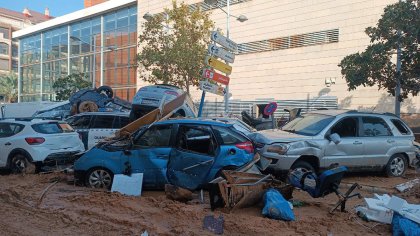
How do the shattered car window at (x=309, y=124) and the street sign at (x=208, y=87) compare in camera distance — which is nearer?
the shattered car window at (x=309, y=124)

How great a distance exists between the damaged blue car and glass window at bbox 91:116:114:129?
16.2ft

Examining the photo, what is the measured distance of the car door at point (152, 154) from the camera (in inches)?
298

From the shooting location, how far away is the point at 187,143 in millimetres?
7547

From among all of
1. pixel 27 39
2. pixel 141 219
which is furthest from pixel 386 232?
pixel 27 39

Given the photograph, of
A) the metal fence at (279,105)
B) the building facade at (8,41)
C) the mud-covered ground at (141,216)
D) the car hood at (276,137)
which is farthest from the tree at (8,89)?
the car hood at (276,137)

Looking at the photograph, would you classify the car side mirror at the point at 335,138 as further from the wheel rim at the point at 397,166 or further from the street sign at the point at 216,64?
the street sign at the point at 216,64

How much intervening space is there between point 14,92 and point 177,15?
51692mm

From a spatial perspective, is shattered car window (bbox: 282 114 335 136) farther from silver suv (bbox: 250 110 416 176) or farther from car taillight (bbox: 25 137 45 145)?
car taillight (bbox: 25 137 45 145)

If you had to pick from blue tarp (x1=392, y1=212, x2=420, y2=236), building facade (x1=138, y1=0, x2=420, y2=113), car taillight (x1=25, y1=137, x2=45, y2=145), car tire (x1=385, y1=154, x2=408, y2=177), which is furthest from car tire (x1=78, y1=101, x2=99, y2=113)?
building facade (x1=138, y1=0, x2=420, y2=113)

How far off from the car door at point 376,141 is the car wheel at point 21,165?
25.5ft

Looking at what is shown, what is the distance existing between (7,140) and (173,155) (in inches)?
205

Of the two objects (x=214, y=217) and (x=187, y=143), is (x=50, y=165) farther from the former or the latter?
(x=214, y=217)

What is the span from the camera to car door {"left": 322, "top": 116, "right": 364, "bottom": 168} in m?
8.82

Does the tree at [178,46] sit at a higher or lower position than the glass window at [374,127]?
higher
